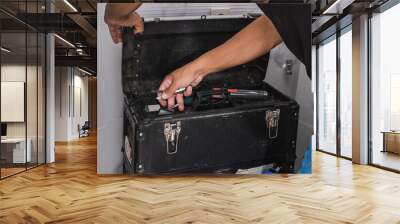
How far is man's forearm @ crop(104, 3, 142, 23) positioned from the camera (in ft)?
18.8

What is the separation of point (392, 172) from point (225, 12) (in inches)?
157

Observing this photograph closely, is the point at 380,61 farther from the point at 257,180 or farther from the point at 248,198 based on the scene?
the point at 248,198

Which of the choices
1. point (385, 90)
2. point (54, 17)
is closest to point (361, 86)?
point (385, 90)

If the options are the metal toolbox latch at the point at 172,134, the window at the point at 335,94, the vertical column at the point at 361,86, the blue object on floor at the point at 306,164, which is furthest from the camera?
the window at the point at 335,94

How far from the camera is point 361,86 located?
7469 millimetres

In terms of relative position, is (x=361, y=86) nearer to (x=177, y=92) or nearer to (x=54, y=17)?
(x=177, y=92)

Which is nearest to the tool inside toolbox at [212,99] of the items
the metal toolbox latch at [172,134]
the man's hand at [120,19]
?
the metal toolbox latch at [172,134]

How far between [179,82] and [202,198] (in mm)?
1935

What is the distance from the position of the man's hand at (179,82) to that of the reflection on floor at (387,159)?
3.96 m

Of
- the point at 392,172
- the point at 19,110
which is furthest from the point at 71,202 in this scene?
the point at 392,172

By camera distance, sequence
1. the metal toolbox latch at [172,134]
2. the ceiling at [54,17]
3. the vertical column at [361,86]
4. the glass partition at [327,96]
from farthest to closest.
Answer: the glass partition at [327,96] < the vertical column at [361,86] < the ceiling at [54,17] < the metal toolbox latch at [172,134]

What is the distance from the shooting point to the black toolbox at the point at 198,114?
5516 mm

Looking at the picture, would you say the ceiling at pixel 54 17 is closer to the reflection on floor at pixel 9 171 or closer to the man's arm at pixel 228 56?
the man's arm at pixel 228 56

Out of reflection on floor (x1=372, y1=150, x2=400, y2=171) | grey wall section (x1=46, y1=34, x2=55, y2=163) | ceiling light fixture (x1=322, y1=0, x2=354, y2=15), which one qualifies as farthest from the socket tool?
reflection on floor (x1=372, y1=150, x2=400, y2=171)
